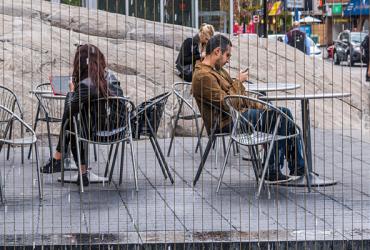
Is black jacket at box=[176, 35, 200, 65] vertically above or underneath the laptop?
above

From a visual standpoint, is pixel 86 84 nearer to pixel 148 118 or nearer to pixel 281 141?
pixel 148 118

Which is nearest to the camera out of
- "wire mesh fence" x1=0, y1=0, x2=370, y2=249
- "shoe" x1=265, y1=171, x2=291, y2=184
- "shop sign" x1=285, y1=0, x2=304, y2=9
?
"wire mesh fence" x1=0, y1=0, x2=370, y2=249

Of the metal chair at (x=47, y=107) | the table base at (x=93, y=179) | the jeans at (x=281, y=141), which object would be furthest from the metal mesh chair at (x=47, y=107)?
the jeans at (x=281, y=141)

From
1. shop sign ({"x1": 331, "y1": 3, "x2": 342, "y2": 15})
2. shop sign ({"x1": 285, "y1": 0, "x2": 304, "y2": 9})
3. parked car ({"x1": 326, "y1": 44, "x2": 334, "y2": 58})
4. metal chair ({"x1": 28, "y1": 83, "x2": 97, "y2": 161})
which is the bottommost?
metal chair ({"x1": 28, "y1": 83, "x2": 97, "y2": 161})

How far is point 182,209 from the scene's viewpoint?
8.23 m

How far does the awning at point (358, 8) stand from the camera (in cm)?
782

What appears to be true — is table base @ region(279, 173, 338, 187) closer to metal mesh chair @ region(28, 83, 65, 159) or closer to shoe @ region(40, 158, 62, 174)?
shoe @ region(40, 158, 62, 174)

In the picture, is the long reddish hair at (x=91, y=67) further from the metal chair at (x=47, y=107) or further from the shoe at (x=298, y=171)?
the shoe at (x=298, y=171)

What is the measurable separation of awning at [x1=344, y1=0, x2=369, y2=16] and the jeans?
3.75 feet

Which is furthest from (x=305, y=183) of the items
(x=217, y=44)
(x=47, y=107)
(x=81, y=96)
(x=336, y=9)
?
(x=47, y=107)

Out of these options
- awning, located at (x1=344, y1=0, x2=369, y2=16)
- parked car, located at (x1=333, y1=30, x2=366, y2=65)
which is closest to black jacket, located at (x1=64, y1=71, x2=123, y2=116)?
parked car, located at (x1=333, y1=30, x2=366, y2=65)

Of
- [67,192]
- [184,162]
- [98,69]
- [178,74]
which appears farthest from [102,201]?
[178,74]

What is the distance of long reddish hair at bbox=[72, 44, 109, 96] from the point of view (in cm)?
907

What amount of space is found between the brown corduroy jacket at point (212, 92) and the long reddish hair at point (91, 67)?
88 centimetres
